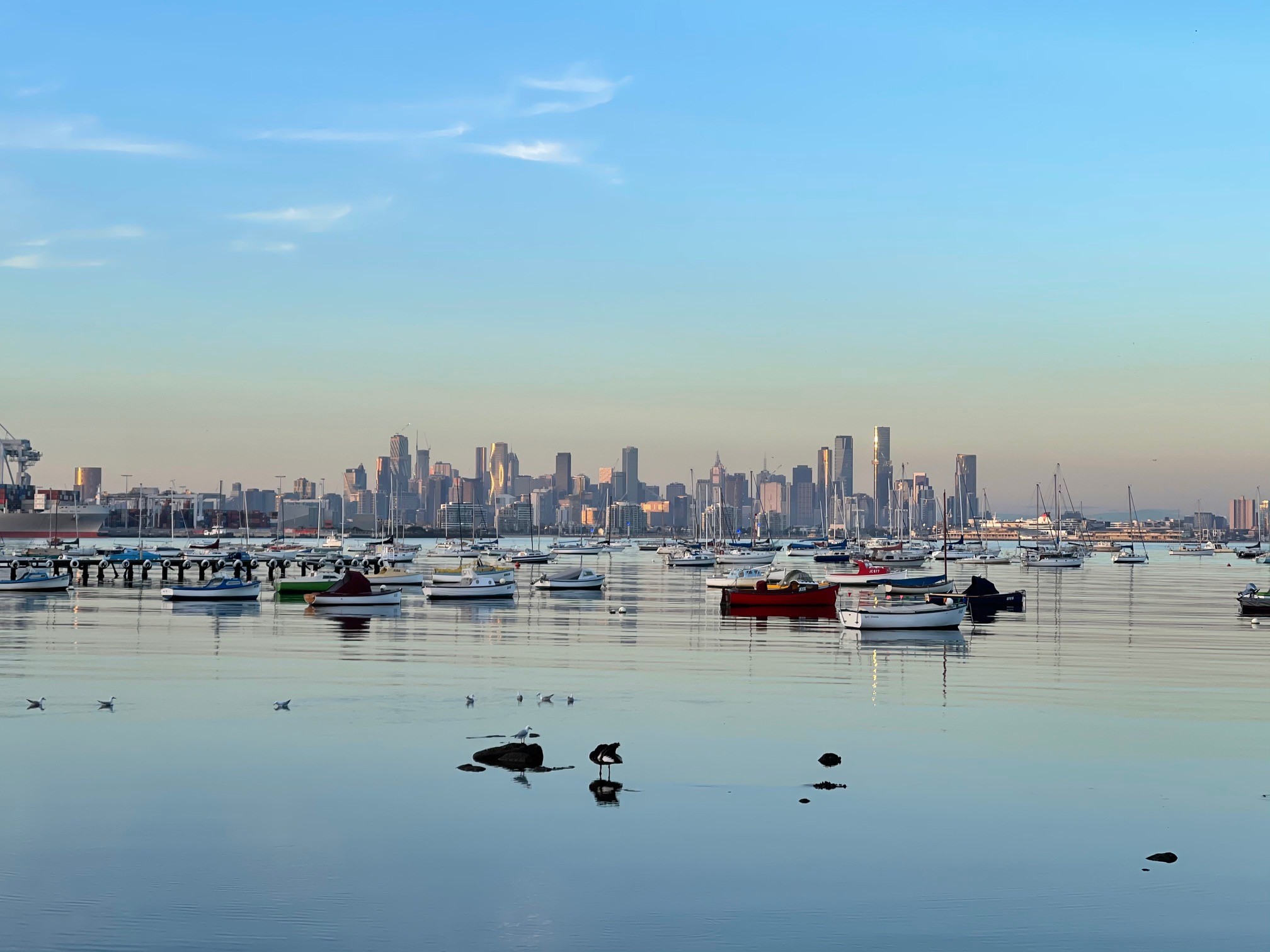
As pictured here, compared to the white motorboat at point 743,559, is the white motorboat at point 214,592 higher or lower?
higher

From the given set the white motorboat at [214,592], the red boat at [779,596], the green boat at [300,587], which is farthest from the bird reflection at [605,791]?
the white motorboat at [214,592]

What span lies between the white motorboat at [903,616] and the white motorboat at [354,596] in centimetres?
3186

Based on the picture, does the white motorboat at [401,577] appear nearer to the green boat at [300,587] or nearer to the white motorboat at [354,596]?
the green boat at [300,587]

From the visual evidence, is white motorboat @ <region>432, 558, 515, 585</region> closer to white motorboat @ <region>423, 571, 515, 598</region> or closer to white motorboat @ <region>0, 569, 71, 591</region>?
white motorboat @ <region>423, 571, 515, 598</region>

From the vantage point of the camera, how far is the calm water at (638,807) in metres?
17.9

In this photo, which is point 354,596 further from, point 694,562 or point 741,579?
point 694,562

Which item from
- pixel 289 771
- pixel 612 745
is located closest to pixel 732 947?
pixel 612 745

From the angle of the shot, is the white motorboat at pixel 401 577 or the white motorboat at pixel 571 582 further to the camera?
the white motorboat at pixel 571 582

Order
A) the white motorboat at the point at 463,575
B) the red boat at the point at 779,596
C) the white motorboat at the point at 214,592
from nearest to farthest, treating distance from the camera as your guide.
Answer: the red boat at the point at 779,596
the white motorboat at the point at 214,592
the white motorboat at the point at 463,575

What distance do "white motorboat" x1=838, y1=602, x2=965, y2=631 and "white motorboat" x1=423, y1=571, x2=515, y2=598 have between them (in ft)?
119

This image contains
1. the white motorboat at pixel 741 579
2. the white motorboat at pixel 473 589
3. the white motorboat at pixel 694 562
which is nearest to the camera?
the white motorboat at pixel 741 579

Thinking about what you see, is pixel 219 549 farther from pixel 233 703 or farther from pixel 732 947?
pixel 732 947

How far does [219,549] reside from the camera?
18012 cm

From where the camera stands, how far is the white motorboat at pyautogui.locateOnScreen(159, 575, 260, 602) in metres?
90.0
